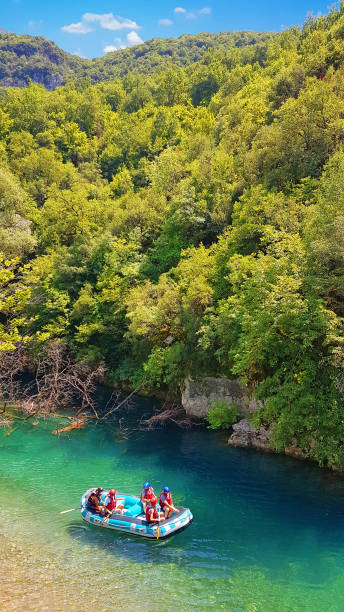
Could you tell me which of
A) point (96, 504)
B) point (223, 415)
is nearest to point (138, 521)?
point (96, 504)

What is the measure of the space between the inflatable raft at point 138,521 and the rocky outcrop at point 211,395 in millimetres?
8591

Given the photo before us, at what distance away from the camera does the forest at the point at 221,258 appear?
19.6 meters

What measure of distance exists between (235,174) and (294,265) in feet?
59.8

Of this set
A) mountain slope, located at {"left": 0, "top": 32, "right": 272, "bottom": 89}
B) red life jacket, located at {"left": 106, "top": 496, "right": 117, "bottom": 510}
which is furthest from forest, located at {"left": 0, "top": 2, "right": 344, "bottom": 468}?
mountain slope, located at {"left": 0, "top": 32, "right": 272, "bottom": 89}

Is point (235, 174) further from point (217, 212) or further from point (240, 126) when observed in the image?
point (240, 126)

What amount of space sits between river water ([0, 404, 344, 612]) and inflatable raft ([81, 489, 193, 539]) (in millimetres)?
330

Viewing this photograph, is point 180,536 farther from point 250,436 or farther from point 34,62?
point 34,62

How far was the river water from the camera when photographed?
43.3 feet

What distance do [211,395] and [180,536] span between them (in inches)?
424

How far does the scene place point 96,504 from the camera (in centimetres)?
1738

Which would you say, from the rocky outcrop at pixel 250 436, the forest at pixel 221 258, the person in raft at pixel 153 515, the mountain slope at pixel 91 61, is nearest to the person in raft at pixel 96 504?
the person in raft at pixel 153 515

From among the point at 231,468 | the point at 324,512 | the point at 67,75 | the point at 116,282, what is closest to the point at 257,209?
the point at 116,282

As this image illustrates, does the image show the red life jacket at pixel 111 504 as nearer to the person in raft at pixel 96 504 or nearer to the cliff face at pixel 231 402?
the person in raft at pixel 96 504

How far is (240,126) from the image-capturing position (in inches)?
1645
